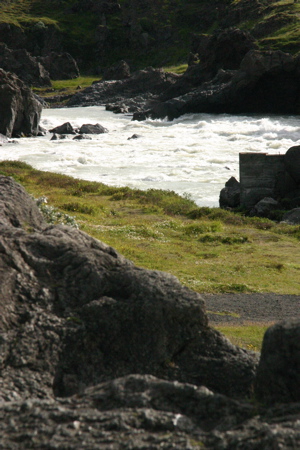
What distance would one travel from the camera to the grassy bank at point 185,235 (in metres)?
19.3

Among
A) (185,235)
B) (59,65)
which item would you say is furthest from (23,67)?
(185,235)

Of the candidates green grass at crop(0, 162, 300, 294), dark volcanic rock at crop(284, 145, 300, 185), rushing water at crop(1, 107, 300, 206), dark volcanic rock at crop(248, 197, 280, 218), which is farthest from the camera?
rushing water at crop(1, 107, 300, 206)

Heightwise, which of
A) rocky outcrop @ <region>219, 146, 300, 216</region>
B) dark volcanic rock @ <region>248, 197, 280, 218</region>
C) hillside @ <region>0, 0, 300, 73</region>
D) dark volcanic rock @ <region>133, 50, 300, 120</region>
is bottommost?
dark volcanic rock @ <region>248, 197, 280, 218</region>

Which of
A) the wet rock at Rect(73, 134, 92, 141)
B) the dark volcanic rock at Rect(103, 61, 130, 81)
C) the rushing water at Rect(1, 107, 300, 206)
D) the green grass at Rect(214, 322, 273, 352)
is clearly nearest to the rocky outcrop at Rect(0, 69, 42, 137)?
the rushing water at Rect(1, 107, 300, 206)

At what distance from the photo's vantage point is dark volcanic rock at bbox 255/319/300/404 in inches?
230

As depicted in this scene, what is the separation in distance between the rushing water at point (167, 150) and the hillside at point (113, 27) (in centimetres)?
6619

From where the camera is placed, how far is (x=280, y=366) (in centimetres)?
593

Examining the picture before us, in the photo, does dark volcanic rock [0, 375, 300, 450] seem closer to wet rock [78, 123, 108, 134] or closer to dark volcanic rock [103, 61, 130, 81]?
wet rock [78, 123, 108, 134]

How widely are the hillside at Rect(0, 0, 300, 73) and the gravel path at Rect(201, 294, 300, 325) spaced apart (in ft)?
407

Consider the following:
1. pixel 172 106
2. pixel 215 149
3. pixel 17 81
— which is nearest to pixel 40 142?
pixel 17 81

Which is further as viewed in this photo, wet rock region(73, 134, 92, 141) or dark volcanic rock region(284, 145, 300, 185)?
wet rock region(73, 134, 92, 141)

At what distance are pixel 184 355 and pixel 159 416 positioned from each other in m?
2.17

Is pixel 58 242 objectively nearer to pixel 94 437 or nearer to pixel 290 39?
pixel 94 437

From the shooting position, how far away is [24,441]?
4.32 metres
